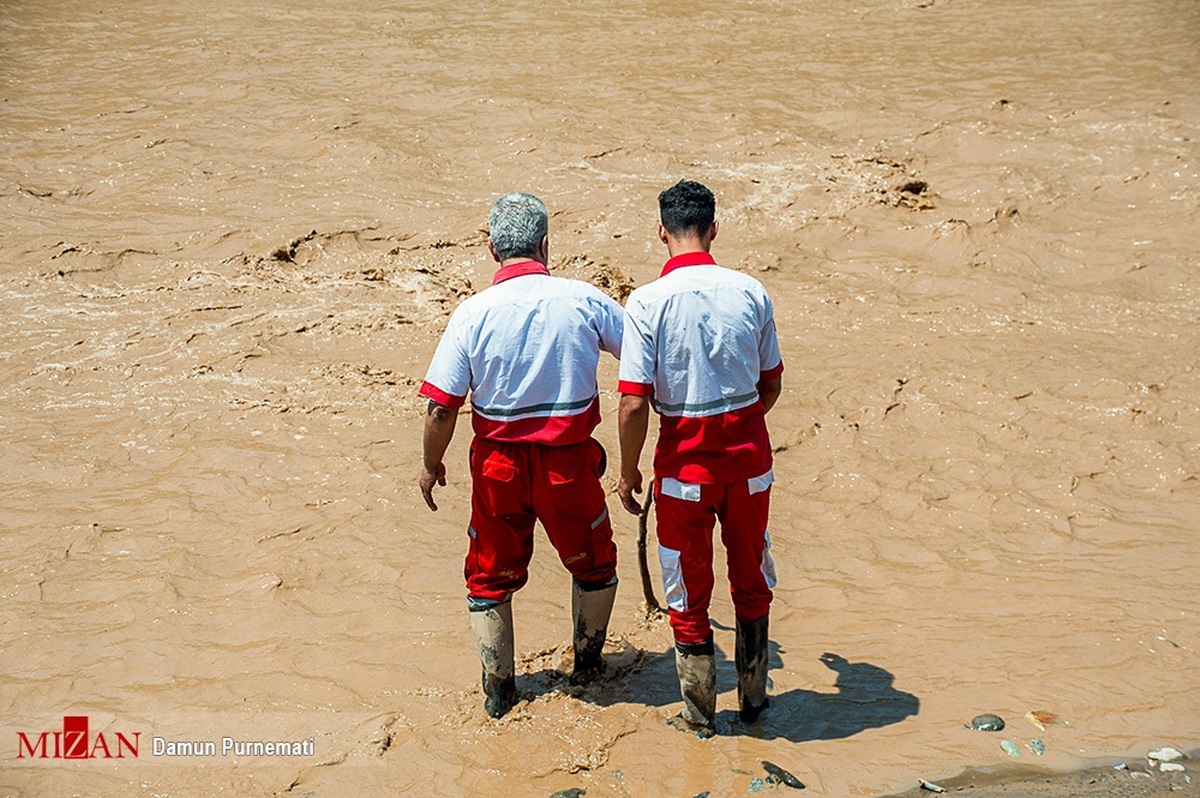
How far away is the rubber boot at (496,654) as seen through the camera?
13.0 feet

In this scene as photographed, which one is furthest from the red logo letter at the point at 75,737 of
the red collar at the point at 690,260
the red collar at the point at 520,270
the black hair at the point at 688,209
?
the black hair at the point at 688,209

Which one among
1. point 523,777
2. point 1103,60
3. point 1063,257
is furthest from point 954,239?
point 523,777

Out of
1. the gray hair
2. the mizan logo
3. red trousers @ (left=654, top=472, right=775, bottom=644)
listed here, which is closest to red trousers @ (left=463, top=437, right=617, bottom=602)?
red trousers @ (left=654, top=472, right=775, bottom=644)

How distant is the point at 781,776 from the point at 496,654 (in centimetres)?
105

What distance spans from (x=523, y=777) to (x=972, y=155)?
6.49m

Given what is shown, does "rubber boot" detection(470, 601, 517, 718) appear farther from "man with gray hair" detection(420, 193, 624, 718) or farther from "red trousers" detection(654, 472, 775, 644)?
"red trousers" detection(654, 472, 775, 644)

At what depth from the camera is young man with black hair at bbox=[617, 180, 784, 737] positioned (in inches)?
144

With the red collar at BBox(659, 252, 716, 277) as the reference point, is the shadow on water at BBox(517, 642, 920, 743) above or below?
below

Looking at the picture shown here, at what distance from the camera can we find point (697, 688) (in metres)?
3.94

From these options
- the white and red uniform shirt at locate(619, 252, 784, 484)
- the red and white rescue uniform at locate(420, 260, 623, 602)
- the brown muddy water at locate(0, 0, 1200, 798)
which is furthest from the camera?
the brown muddy water at locate(0, 0, 1200, 798)

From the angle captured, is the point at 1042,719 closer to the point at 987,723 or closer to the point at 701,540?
the point at 987,723

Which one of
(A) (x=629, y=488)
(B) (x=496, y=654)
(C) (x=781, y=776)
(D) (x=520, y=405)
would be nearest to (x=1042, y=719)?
(C) (x=781, y=776)

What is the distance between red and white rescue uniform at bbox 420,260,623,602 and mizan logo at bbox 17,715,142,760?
1476 mm

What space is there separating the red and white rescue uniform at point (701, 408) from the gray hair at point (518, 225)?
42 cm
